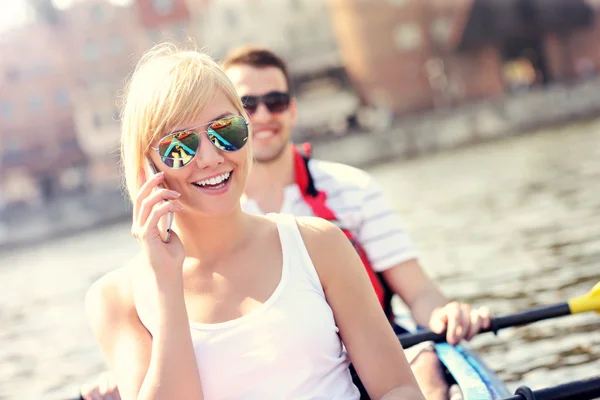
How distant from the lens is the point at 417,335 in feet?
11.4

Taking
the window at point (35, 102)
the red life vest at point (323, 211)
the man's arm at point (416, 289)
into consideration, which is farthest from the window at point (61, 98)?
the man's arm at point (416, 289)

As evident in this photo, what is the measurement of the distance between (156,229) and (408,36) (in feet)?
139

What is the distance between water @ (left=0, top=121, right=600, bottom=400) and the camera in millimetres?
6316

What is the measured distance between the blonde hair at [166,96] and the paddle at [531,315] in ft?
4.61

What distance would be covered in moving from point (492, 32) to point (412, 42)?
3967mm

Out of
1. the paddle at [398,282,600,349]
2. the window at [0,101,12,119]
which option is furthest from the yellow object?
the window at [0,101,12,119]

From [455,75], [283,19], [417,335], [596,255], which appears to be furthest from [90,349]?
[283,19]

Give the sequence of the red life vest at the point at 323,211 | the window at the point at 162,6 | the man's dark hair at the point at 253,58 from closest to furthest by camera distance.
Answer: the red life vest at the point at 323,211
the man's dark hair at the point at 253,58
the window at the point at 162,6

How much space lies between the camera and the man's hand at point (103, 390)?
3.47 metres

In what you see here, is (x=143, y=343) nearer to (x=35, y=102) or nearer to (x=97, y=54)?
(x=97, y=54)

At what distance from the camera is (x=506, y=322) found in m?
3.55

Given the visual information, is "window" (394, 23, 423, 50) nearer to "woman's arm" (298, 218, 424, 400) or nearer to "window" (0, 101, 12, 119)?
"window" (0, 101, 12, 119)

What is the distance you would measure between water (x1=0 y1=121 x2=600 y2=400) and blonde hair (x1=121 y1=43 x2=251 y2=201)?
139 inches

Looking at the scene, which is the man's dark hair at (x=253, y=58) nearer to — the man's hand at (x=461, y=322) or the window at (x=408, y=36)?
the man's hand at (x=461, y=322)
